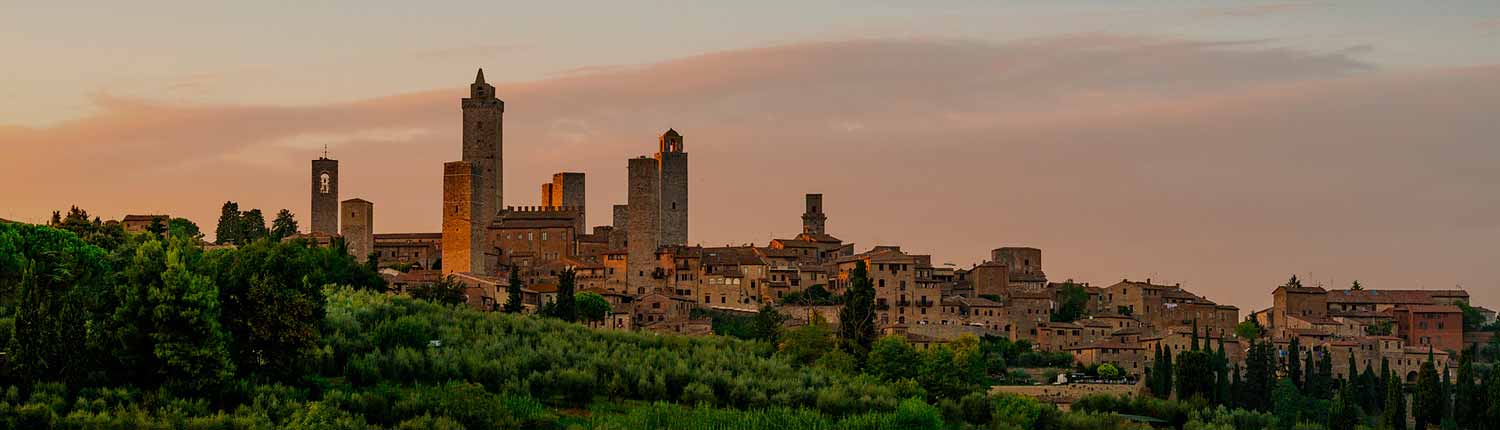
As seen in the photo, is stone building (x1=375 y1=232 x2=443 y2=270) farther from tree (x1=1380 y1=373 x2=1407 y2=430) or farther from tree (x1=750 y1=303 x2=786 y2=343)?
tree (x1=1380 y1=373 x2=1407 y2=430)

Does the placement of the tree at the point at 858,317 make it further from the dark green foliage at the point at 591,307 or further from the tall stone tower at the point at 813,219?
the tall stone tower at the point at 813,219

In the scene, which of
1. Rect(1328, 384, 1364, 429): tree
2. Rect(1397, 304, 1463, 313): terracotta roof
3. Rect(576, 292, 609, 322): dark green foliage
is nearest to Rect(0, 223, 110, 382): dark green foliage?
Rect(576, 292, 609, 322): dark green foliage

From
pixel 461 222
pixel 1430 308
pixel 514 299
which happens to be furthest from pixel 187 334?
pixel 1430 308

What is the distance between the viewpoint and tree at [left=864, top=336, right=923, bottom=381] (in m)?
51.0

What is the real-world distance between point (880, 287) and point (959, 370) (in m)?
22.3

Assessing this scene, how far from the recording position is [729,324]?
7262cm

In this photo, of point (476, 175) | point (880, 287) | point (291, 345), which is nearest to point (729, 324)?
point (880, 287)

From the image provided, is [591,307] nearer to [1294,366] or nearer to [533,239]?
[533,239]

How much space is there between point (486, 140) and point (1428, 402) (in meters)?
46.5

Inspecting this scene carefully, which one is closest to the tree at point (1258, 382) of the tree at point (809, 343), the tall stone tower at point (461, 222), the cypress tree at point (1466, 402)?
the cypress tree at point (1466, 402)

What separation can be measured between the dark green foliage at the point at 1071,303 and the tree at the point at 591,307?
66.1 feet

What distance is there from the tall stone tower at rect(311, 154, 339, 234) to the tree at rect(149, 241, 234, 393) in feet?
185

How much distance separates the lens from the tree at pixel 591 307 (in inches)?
2667

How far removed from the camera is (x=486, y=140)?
8825cm
